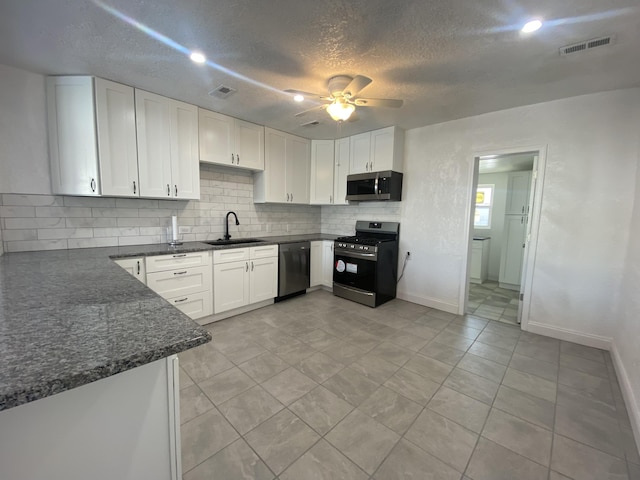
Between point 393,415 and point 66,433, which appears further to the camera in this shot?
point 393,415

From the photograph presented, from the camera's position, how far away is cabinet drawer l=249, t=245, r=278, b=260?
11.4 ft

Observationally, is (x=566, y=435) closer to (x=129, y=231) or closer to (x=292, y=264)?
(x=292, y=264)

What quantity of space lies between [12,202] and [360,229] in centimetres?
394

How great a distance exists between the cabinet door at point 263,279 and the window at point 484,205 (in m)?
4.04

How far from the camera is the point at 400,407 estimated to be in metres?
1.87

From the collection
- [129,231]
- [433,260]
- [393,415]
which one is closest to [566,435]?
[393,415]

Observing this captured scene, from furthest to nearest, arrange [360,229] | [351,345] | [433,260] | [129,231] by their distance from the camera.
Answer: [360,229] < [433,260] < [129,231] < [351,345]

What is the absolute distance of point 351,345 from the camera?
8.82 feet

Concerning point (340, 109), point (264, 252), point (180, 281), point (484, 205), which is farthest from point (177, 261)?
point (484, 205)

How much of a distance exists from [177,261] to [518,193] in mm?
5475

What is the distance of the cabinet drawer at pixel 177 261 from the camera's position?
2.65m

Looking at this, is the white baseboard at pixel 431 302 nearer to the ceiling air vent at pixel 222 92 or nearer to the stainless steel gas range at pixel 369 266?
the stainless steel gas range at pixel 369 266

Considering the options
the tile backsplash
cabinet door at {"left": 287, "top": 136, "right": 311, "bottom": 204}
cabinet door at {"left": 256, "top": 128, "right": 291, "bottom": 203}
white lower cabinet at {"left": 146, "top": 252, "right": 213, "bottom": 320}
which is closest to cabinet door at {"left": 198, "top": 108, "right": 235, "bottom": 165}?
the tile backsplash

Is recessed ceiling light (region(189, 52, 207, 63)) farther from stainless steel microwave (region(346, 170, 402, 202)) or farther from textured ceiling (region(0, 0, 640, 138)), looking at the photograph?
stainless steel microwave (region(346, 170, 402, 202))
